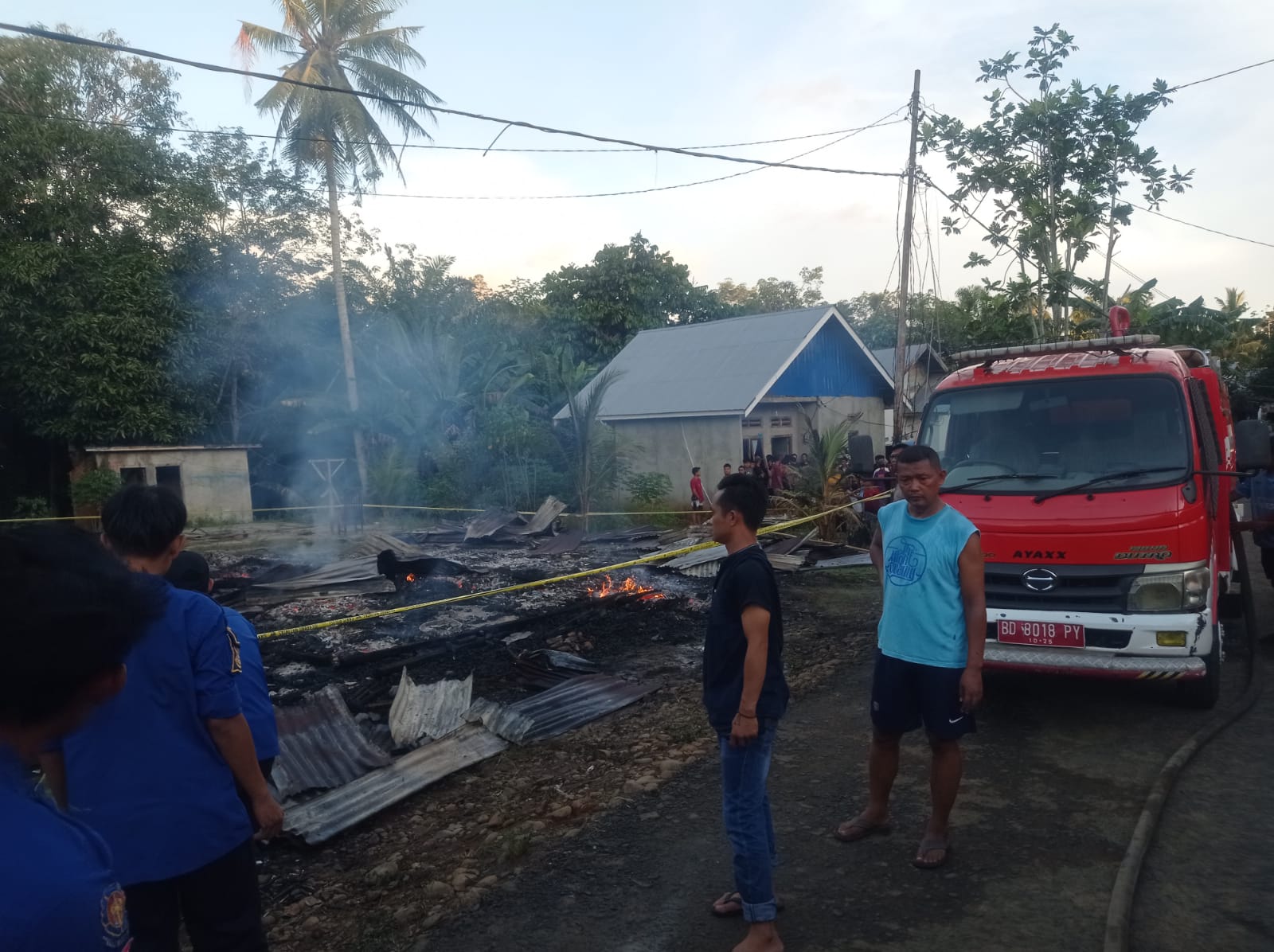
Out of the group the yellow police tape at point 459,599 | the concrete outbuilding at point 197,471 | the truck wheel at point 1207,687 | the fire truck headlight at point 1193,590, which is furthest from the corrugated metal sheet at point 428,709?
the concrete outbuilding at point 197,471

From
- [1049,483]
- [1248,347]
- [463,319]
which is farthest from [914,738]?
[1248,347]

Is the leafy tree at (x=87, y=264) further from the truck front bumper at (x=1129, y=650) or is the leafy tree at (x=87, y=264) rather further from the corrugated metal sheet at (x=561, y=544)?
the truck front bumper at (x=1129, y=650)

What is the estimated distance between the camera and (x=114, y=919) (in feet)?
4.53

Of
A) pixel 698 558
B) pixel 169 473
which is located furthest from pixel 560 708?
pixel 169 473

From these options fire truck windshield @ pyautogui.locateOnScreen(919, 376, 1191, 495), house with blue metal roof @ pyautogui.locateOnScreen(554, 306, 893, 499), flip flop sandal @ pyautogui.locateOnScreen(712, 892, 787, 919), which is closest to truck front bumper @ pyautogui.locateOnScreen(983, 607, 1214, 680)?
fire truck windshield @ pyautogui.locateOnScreen(919, 376, 1191, 495)

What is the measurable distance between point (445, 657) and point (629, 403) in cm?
1630

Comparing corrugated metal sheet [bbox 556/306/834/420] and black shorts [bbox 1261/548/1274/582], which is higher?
corrugated metal sheet [bbox 556/306/834/420]

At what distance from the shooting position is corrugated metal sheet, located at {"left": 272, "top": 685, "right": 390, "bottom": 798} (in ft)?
18.2

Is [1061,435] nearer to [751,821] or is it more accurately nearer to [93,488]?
[751,821]

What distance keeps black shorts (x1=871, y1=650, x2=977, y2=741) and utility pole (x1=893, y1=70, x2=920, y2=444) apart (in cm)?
1169

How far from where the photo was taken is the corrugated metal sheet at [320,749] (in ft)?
18.2

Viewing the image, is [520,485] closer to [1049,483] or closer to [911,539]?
[1049,483]

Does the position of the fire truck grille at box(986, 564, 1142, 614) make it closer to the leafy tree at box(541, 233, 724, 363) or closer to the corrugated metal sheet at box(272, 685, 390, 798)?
the corrugated metal sheet at box(272, 685, 390, 798)

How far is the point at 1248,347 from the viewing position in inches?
1335
